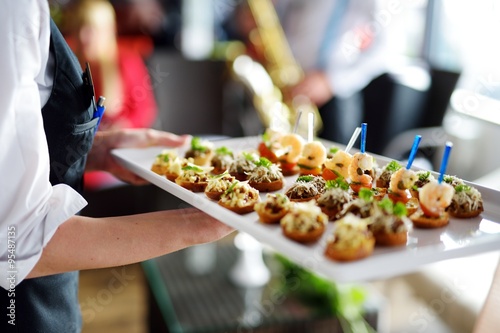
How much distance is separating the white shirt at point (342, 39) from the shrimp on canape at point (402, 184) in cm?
284

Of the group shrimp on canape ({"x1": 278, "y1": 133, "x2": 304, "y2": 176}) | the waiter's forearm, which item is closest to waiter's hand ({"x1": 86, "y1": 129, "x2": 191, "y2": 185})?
shrimp on canape ({"x1": 278, "y1": 133, "x2": 304, "y2": 176})

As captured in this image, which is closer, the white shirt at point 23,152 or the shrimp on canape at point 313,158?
the white shirt at point 23,152

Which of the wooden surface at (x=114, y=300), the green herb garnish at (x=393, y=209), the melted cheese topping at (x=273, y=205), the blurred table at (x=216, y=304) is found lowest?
the wooden surface at (x=114, y=300)

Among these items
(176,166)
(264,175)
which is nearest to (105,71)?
(176,166)

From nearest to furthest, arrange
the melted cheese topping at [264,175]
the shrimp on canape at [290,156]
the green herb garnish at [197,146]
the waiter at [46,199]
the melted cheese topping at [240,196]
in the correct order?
the waiter at [46,199] → the melted cheese topping at [240,196] → the melted cheese topping at [264,175] → the shrimp on canape at [290,156] → the green herb garnish at [197,146]

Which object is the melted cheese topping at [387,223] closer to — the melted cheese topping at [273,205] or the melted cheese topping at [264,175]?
the melted cheese topping at [273,205]

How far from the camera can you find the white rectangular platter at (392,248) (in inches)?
43.3

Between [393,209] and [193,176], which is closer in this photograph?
[393,209]

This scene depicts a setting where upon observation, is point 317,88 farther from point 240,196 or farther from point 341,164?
point 240,196

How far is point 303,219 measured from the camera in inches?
51.3

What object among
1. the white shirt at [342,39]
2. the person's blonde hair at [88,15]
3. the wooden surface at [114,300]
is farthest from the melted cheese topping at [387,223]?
the person's blonde hair at [88,15]

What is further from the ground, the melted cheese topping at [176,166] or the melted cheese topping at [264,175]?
the melted cheese topping at [264,175]

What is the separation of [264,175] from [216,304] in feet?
4.16

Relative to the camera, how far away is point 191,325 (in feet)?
8.46
